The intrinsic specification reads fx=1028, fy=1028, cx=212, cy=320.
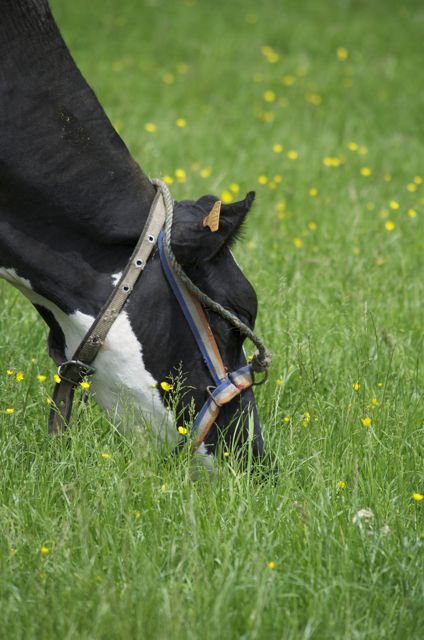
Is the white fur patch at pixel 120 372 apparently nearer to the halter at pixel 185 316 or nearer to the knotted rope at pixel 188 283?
the halter at pixel 185 316

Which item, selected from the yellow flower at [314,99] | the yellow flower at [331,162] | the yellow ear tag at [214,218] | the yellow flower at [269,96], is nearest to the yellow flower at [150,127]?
the yellow flower at [331,162]

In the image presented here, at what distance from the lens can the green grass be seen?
9.05ft

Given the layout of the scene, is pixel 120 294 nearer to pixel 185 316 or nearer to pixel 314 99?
pixel 185 316

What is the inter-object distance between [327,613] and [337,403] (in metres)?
1.58

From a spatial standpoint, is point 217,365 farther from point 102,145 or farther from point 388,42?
point 388,42

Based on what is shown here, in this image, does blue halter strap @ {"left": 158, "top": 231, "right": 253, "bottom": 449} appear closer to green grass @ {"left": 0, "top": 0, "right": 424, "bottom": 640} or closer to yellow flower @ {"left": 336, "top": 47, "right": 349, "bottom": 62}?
green grass @ {"left": 0, "top": 0, "right": 424, "bottom": 640}

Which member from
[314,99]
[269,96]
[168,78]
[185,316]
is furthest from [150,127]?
[185,316]

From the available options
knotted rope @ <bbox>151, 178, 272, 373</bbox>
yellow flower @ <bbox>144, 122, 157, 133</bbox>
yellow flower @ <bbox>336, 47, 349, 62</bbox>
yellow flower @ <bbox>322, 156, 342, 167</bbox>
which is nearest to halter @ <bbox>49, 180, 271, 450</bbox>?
knotted rope @ <bbox>151, 178, 272, 373</bbox>

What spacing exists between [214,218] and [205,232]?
0.24 feet

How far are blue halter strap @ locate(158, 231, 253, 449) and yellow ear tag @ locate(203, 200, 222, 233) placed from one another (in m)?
0.19

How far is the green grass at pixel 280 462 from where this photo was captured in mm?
2760

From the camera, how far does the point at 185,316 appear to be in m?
3.26

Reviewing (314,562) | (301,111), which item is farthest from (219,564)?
(301,111)

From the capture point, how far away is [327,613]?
9.07 feet
